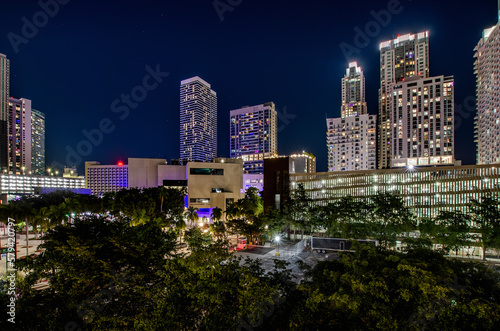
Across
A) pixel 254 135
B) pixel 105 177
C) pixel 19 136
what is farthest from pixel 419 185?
pixel 19 136

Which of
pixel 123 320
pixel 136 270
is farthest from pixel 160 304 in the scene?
pixel 136 270

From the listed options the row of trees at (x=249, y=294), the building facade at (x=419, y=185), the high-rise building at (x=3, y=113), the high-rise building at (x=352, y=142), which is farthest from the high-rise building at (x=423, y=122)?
the high-rise building at (x=3, y=113)

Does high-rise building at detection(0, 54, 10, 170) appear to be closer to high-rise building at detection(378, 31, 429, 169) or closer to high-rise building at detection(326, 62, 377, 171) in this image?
high-rise building at detection(326, 62, 377, 171)

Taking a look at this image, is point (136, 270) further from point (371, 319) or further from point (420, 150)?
point (420, 150)

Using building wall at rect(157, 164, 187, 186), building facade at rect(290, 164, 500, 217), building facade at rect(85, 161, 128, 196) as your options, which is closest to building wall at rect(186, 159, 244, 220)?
building wall at rect(157, 164, 187, 186)

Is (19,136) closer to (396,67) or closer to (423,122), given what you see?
(423,122)

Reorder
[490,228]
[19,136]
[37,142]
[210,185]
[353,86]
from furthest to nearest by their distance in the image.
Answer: [37,142], [353,86], [19,136], [210,185], [490,228]
